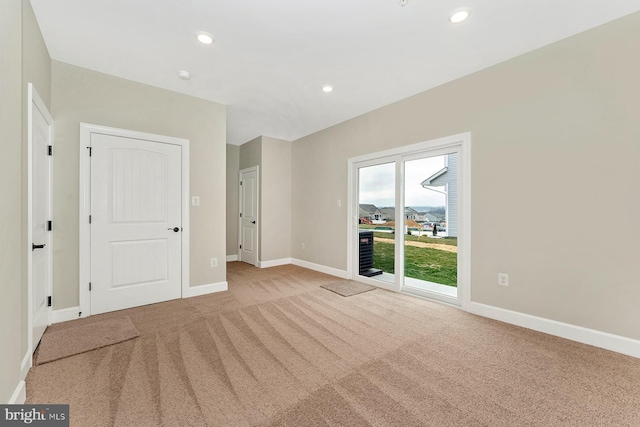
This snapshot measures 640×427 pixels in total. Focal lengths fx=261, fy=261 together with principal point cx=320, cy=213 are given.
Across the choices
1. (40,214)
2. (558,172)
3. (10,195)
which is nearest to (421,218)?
(558,172)

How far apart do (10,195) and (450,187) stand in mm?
3853

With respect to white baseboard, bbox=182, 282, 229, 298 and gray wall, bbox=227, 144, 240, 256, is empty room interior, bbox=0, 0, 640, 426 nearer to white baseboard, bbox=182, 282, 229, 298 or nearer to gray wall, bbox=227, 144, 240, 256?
white baseboard, bbox=182, 282, 229, 298

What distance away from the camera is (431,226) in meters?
3.46

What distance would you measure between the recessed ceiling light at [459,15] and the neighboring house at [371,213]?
8.28 ft

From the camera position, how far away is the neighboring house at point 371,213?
414 centimetres

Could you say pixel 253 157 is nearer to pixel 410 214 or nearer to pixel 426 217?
pixel 410 214

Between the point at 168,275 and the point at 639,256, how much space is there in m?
4.72

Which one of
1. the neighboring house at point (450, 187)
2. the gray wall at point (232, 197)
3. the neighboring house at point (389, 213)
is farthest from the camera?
the gray wall at point (232, 197)

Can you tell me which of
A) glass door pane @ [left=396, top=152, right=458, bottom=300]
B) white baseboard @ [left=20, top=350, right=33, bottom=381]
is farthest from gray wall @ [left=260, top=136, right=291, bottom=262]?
white baseboard @ [left=20, top=350, right=33, bottom=381]

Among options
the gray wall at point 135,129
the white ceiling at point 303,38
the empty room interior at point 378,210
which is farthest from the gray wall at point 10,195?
the gray wall at point 135,129

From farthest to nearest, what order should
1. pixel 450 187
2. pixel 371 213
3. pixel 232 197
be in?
pixel 232 197 < pixel 371 213 < pixel 450 187

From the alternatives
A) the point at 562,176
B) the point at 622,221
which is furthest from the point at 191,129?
the point at 622,221

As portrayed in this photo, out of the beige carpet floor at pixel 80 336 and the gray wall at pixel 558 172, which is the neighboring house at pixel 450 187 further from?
the beige carpet floor at pixel 80 336

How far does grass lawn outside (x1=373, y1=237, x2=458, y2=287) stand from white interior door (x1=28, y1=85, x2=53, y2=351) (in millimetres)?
3866
